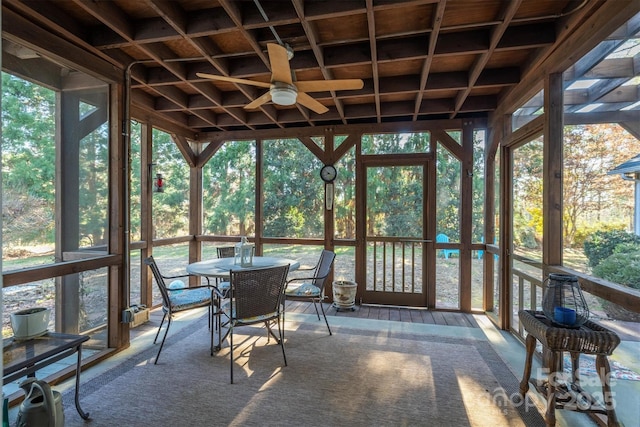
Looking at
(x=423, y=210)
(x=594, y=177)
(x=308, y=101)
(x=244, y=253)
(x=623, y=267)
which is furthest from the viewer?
(x=423, y=210)

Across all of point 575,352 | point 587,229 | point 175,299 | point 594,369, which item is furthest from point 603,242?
point 175,299

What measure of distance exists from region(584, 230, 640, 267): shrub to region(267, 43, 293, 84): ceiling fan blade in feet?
7.89

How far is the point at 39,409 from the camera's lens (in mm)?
1851

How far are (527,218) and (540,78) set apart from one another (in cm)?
128

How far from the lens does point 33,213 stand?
8.80 feet

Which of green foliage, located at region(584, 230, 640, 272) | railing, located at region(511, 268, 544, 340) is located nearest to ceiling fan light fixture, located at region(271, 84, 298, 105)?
green foliage, located at region(584, 230, 640, 272)

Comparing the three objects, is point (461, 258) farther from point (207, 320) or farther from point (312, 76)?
point (207, 320)

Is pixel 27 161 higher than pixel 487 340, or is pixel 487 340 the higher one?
pixel 27 161

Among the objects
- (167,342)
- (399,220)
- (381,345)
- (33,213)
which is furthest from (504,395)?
(33,213)

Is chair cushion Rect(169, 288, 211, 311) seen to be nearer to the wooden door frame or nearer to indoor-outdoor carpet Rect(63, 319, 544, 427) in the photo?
indoor-outdoor carpet Rect(63, 319, 544, 427)

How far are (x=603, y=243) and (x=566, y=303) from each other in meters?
0.49

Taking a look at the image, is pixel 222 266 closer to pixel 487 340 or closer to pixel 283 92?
pixel 283 92

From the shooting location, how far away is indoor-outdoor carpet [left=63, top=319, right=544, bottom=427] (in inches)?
89.5

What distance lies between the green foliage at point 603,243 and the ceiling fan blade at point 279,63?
2.40 m
